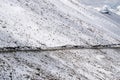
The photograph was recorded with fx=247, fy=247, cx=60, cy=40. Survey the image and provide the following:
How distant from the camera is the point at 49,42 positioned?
3.52 meters

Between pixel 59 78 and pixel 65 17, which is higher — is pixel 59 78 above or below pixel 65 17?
below

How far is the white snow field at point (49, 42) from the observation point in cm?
272

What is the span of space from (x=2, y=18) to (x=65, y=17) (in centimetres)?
163

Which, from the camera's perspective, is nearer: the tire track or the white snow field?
the white snow field

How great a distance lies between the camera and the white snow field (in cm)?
272

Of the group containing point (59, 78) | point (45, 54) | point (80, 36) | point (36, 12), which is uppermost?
point (36, 12)

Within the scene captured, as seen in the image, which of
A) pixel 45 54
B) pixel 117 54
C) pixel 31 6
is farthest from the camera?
pixel 31 6

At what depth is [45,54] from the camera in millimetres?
3172

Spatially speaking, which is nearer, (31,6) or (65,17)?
(31,6)

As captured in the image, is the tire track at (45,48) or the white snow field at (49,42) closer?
the white snow field at (49,42)

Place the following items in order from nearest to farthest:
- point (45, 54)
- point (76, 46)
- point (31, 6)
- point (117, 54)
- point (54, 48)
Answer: point (45, 54) < point (54, 48) < point (76, 46) < point (117, 54) < point (31, 6)

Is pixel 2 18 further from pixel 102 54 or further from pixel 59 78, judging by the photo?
pixel 102 54

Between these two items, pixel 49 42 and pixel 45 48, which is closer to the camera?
pixel 45 48

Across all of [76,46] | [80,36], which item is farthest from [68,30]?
[76,46]
